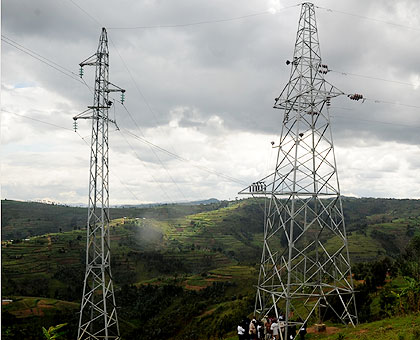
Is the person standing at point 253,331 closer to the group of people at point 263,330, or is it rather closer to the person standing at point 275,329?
the group of people at point 263,330

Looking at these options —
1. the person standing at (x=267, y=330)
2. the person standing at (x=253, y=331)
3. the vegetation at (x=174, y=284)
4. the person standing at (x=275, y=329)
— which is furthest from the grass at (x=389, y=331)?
the person standing at (x=253, y=331)

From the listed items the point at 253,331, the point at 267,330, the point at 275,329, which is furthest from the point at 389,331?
the point at 253,331

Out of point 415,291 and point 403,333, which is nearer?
point 403,333

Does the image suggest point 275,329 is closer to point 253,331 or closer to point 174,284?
point 253,331

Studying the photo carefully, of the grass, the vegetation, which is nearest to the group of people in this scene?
the grass

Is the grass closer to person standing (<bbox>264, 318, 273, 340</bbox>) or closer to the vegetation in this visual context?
the vegetation

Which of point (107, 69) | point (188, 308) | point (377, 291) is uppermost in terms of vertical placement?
point (107, 69)

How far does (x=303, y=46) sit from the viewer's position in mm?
30172

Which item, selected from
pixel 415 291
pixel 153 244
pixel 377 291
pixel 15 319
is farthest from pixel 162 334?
pixel 153 244

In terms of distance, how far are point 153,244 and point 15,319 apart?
112m

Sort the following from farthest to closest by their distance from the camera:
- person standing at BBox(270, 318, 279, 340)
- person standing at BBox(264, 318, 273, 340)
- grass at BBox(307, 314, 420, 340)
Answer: person standing at BBox(264, 318, 273, 340) → person standing at BBox(270, 318, 279, 340) → grass at BBox(307, 314, 420, 340)

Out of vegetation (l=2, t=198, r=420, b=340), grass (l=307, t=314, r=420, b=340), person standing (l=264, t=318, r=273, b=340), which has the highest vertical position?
grass (l=307, t=314, r=420, b=340)

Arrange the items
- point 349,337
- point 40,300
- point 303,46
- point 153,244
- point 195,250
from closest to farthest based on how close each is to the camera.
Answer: point 349,337, point 303,46, point 40,300, point 195,250, point 153,244

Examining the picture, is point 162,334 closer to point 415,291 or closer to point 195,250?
point 415,291
